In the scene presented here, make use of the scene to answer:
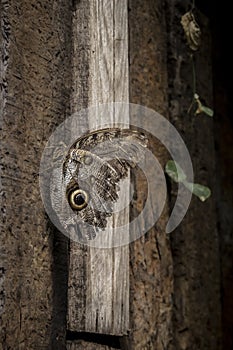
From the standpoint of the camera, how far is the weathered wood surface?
144 centimetres

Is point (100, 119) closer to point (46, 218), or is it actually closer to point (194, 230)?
point (46, 218)

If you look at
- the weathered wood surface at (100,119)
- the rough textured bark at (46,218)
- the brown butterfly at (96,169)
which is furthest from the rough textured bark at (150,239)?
the brown butterfly at (96,169)

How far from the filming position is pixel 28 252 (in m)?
1.36

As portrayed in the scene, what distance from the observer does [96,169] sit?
1406 millimetres

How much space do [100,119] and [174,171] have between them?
1.14ft

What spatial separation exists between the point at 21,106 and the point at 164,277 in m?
0.59

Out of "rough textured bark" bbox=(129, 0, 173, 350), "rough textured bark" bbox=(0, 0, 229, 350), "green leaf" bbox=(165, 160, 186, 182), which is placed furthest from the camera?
"green leaf" bbox=(165, 160, 186, 182)

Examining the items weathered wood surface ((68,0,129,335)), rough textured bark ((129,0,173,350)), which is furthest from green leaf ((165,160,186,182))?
weathered wood surface ((68,0,129,335))

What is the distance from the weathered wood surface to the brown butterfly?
0.23 feet

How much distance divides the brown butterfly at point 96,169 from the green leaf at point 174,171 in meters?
0.35

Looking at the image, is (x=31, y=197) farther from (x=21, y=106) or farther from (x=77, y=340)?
(x=77, y=340)

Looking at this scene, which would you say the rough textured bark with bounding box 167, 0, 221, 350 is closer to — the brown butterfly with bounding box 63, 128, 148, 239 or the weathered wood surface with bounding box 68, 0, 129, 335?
the weathered wood surface with bounding box 68, 0, 129, 335

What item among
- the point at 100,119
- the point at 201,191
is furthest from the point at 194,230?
the point at 100,119

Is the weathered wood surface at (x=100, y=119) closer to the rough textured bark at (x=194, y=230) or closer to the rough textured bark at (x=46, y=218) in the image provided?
the rough textured bark at (x=46, y=218)
